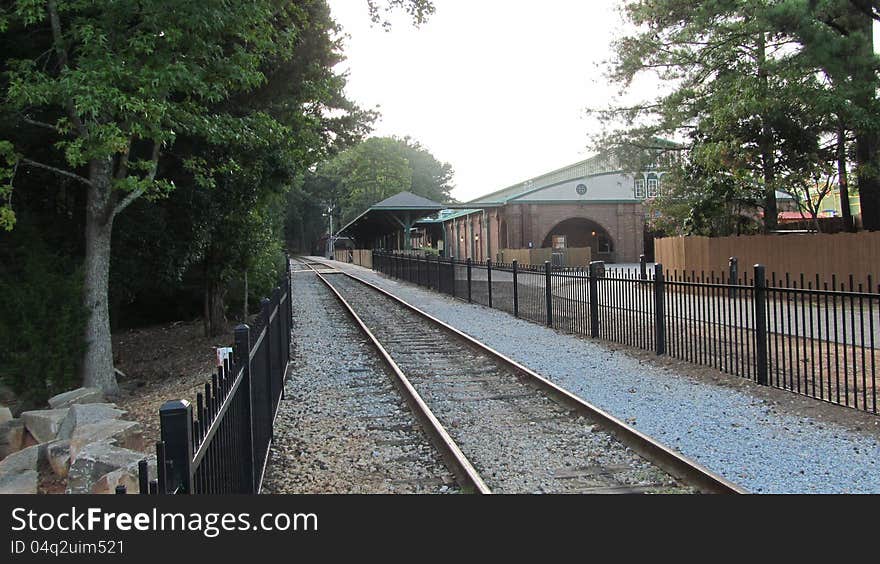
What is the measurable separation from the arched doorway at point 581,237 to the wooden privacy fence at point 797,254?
27709 mm

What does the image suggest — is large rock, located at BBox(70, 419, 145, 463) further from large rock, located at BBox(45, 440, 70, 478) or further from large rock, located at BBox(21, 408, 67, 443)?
large rock, located at BBox(21, 408, 67, 443)

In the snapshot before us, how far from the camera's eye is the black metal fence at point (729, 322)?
24.6ft

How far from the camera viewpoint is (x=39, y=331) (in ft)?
33.1

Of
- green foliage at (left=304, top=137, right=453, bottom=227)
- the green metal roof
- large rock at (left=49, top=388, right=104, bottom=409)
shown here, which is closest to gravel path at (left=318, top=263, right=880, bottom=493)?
large rock at (left=49, top=388, right=104, bottom=409)

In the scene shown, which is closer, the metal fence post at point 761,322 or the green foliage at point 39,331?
the metal fence post at point 761,322

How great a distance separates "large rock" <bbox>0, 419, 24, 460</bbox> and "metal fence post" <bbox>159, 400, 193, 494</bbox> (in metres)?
8.05

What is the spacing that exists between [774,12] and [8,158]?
1402 cm

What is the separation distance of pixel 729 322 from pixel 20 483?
8243 millimetres

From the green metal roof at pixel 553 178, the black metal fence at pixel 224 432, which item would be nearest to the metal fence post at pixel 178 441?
the black metal fence at pixel 224 432

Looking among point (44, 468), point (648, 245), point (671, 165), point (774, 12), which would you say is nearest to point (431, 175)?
point (648, 245)

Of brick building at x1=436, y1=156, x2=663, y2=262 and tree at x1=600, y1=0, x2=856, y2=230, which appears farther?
brick building at x1=436, y1=156, x2=663, y2=262

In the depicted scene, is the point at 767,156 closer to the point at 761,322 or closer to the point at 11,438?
→ the point at 761,322

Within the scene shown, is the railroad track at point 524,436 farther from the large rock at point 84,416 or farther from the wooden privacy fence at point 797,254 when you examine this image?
the wooden privacy fence at point 797,254

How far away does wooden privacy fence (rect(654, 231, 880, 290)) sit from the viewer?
1847 centimetres
